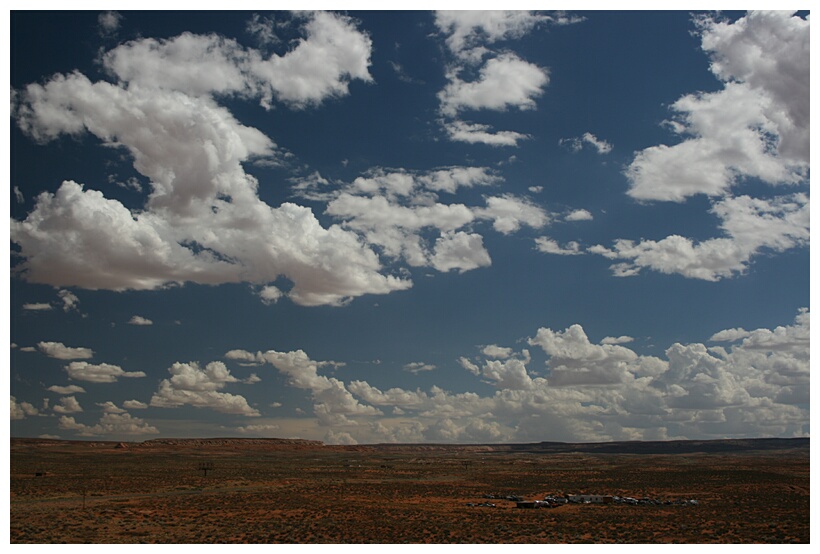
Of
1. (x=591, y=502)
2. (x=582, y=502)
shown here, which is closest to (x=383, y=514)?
(x=582, y=502)

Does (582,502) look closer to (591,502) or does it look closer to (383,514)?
(591,502)

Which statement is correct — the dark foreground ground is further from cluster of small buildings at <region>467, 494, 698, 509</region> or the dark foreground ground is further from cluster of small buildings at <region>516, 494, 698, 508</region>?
cluster of small buildings at <region>516, 494, 698, 508</region>

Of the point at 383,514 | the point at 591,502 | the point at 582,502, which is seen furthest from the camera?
the point at 591,502

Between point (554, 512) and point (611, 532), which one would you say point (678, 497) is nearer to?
point (554, 512)

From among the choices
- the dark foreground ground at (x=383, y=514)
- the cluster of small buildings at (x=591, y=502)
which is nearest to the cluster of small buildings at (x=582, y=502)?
the cluster of small buildings at (x=591, y=502)

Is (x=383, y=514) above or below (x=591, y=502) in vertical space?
above

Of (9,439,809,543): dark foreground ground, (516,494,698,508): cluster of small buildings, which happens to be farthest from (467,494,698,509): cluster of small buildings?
(9,439,809,543): dark foreground ground

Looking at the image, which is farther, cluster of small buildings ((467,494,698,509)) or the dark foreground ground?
cluster of small buildings ((467,494,698,509))

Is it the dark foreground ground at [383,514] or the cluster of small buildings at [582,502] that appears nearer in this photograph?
the dark foreground ground at [383,514]

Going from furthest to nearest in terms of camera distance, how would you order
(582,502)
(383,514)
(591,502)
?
(591,502)
(582,502)
(383,514)

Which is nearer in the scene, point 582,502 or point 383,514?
point 383,514

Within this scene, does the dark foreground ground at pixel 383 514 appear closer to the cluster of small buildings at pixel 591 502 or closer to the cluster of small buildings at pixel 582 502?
the cluster of small buildings at pixel 582 502

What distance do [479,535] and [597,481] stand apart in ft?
152
